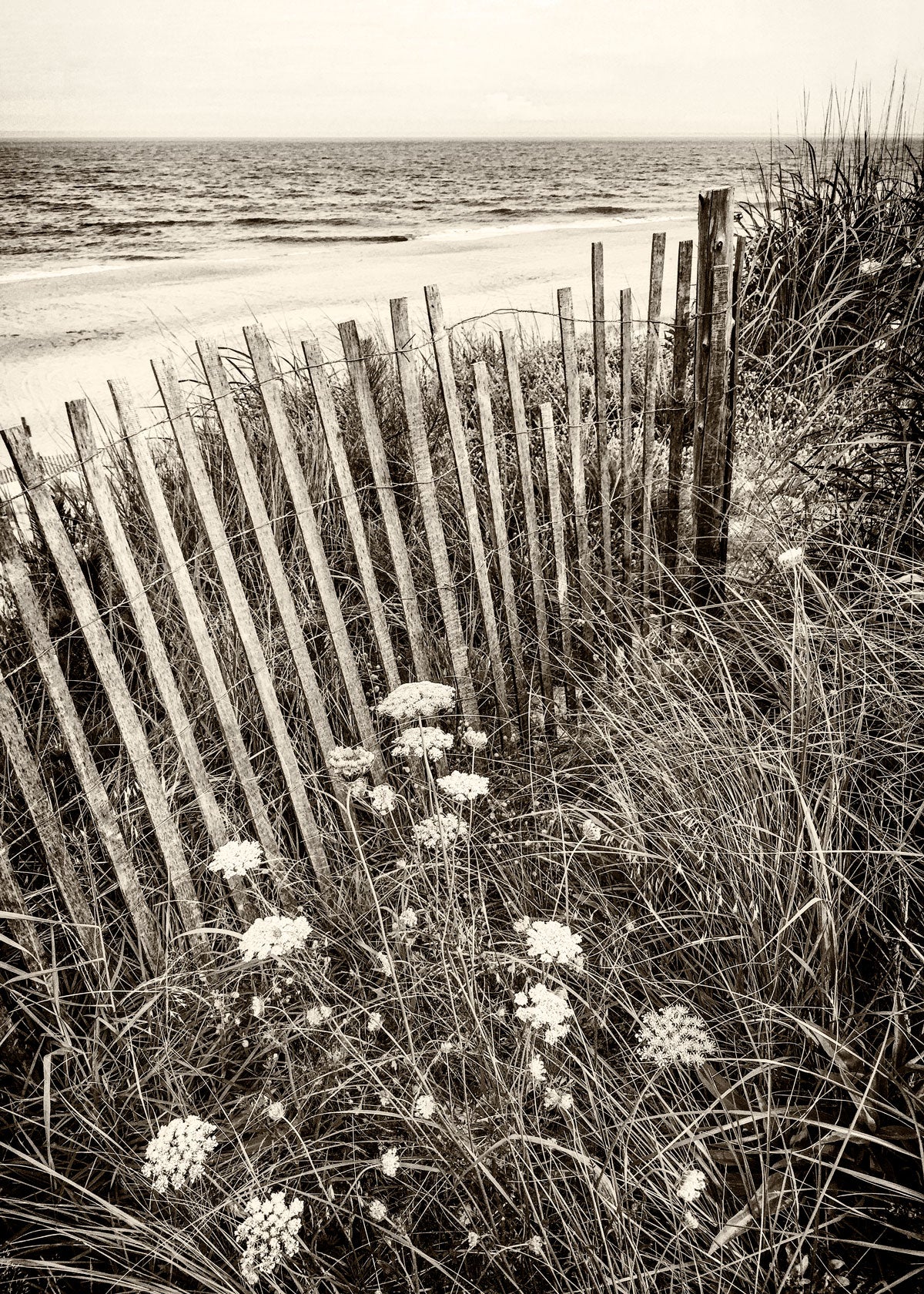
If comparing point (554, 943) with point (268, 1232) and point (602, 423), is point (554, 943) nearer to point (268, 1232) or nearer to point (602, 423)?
point (268, 1232)

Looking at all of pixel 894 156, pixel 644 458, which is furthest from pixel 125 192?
pixel 644 458

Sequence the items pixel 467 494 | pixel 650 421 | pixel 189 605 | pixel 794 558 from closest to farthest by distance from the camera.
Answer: pixel 189 605
pixel 794 558
pixel 467 494
pixel 650 421

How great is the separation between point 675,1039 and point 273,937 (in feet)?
2.54

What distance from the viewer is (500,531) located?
2.61 m

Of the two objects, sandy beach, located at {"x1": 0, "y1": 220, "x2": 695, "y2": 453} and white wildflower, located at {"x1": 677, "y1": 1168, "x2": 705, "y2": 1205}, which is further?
sandy beach, located at {"x1": 0, "y1": 220, "x2": 695, "y2": 453}

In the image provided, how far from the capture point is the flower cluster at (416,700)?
6.07 ft

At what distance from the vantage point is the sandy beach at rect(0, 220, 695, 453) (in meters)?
8.11

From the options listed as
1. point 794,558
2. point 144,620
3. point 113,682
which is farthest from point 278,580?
point 794,558

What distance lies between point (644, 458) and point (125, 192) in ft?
126

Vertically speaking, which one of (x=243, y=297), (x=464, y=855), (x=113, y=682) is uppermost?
(x=243, y=297)

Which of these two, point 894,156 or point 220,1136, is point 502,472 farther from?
point 894,156

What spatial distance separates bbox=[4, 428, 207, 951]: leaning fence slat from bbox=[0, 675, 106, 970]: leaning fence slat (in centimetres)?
20

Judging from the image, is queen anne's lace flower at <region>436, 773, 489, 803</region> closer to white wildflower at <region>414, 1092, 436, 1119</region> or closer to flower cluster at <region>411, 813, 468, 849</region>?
flower cluster at <region>411, 813, 468, 849</region>

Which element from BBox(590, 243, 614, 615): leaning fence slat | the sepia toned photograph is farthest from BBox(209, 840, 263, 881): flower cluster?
BBox(590, 243, 614, 615): leaning fence slat
